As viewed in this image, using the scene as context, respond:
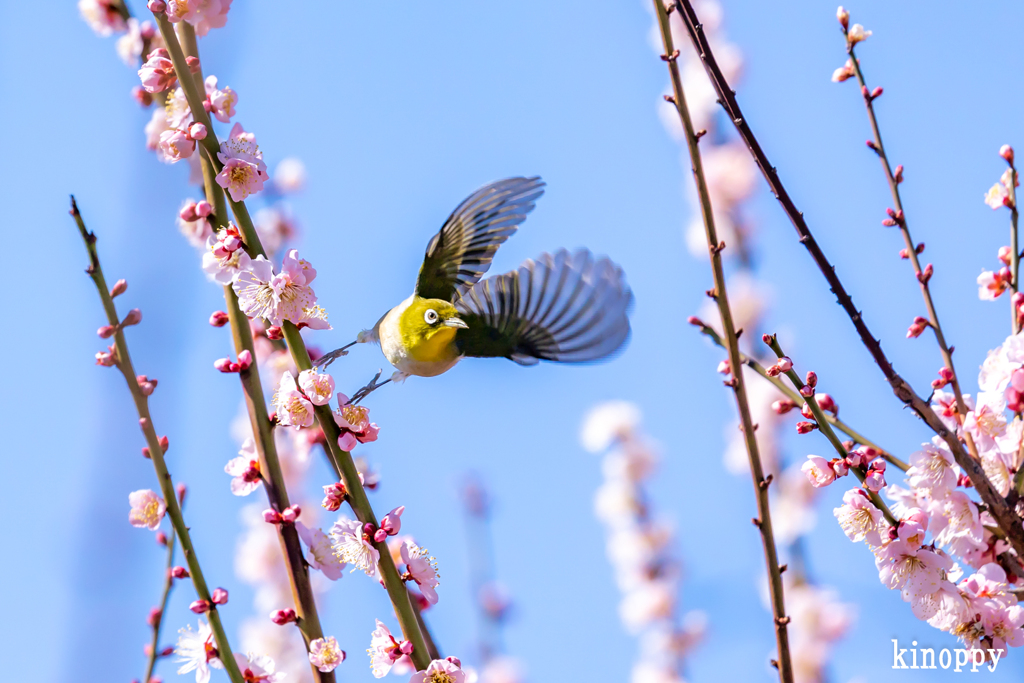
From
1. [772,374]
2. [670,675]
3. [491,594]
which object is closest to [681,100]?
[772,374]

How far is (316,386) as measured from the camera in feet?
5.56

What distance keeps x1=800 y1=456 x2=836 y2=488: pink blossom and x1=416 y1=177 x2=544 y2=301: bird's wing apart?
951 millimetres

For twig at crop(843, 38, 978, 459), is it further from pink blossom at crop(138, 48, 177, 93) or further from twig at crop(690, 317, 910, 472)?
pink blossom at crop(138, 48, 177, 93)

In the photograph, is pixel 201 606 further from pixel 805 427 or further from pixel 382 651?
pixel 805 427

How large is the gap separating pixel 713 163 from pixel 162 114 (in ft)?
18.8

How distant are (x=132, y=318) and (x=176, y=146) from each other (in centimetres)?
38

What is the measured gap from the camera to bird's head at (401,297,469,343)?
7.93 ft

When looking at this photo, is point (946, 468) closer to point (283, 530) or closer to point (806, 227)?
point (806, 227)

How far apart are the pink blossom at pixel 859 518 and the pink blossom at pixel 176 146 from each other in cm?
163

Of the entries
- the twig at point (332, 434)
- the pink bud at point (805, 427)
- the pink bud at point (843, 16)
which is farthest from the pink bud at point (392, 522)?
the pink bud at point (843, 16)

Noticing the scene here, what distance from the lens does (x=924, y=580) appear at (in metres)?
2.03

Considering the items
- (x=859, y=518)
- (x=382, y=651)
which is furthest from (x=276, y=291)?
(x=859, y=518)

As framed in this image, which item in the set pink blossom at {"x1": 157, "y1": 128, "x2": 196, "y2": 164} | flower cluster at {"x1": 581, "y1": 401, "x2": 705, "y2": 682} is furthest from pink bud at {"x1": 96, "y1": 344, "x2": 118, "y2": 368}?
flower cluster at {"x1": 581, "y1": 401, "x2": 705, "y2": 682}

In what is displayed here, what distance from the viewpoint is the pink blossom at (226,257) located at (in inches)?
68.8
